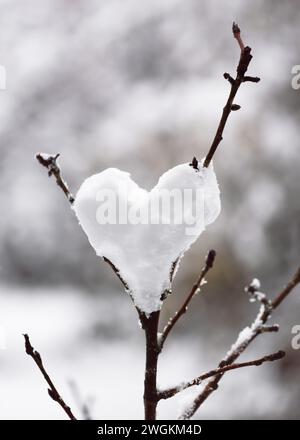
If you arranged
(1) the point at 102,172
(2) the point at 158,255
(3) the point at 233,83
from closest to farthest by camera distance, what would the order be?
(3) the point at 233,83
(2) the point at 158,255
(1) the point at 102,172

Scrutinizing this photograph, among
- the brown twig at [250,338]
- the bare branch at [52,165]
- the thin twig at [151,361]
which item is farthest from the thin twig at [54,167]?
the brown twig at [250,338]

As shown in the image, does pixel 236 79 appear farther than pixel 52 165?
No

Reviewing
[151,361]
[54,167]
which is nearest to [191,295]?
[151,361]
